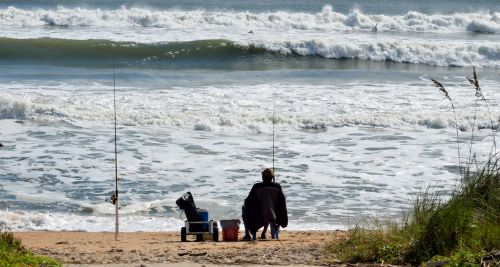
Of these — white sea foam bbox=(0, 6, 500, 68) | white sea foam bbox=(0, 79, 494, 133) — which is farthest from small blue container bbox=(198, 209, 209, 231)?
white sea foam bbox=(0, 6, 500, 68)

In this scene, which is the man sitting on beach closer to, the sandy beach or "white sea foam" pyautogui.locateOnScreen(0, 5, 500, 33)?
the sandy beach

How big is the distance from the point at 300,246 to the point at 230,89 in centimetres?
1591

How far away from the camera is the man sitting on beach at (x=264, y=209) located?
1267 centimetres

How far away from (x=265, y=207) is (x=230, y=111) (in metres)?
9.89

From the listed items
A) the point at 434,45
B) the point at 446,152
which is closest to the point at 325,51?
the point at 434,45

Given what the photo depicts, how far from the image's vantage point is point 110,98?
24.0 m

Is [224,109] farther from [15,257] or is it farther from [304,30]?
[304,30]

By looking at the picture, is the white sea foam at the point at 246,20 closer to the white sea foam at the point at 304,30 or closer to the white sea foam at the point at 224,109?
the white sea foam at the point at 304,30

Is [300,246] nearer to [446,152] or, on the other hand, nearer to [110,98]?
[446,152]

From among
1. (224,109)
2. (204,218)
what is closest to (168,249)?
(204,218)

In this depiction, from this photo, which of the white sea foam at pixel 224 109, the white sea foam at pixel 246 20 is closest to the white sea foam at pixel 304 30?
the white sea foam at pixel 246 20

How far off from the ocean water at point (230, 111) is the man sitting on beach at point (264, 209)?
3.89 ft

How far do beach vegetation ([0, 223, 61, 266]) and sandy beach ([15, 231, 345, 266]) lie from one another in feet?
1.73

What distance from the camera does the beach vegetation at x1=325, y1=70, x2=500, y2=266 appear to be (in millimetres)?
8484
